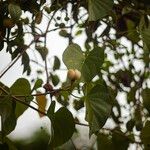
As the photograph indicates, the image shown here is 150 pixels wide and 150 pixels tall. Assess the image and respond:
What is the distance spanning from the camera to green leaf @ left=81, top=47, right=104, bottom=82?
936 mm

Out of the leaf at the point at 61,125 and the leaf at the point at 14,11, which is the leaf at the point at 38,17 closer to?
the leaf at the point at 14,11

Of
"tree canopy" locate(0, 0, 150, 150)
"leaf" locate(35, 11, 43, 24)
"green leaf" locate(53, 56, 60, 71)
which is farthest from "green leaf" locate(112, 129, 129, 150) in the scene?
"green leaf" locate(53, 56, 60, 71)

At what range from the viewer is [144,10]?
58.4 inches

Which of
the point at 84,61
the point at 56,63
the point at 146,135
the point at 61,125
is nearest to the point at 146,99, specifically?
the point at 146,135

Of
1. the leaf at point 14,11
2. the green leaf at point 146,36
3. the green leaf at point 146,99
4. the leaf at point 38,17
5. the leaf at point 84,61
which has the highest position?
the leaf at point 14,11

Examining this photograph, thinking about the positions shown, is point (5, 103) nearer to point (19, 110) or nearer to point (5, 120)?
point (5, 120)

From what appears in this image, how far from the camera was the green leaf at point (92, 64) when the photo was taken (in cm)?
94

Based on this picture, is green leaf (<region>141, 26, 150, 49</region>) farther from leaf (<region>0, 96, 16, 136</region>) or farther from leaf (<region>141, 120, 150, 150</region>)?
leaf (<region>0, 96, 16, 136</region>)

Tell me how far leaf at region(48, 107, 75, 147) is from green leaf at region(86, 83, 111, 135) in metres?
0.05

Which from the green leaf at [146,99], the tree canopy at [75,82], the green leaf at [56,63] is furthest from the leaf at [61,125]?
the green leaf at [56,63]

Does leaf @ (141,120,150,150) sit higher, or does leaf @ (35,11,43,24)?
leaf @ (35,11,43,24)

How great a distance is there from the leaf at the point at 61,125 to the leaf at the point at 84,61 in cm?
10

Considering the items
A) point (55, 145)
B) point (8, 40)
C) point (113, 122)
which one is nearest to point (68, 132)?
point (55, 145)

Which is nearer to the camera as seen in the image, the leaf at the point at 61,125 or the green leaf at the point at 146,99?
the leaf at the point at 61,125
